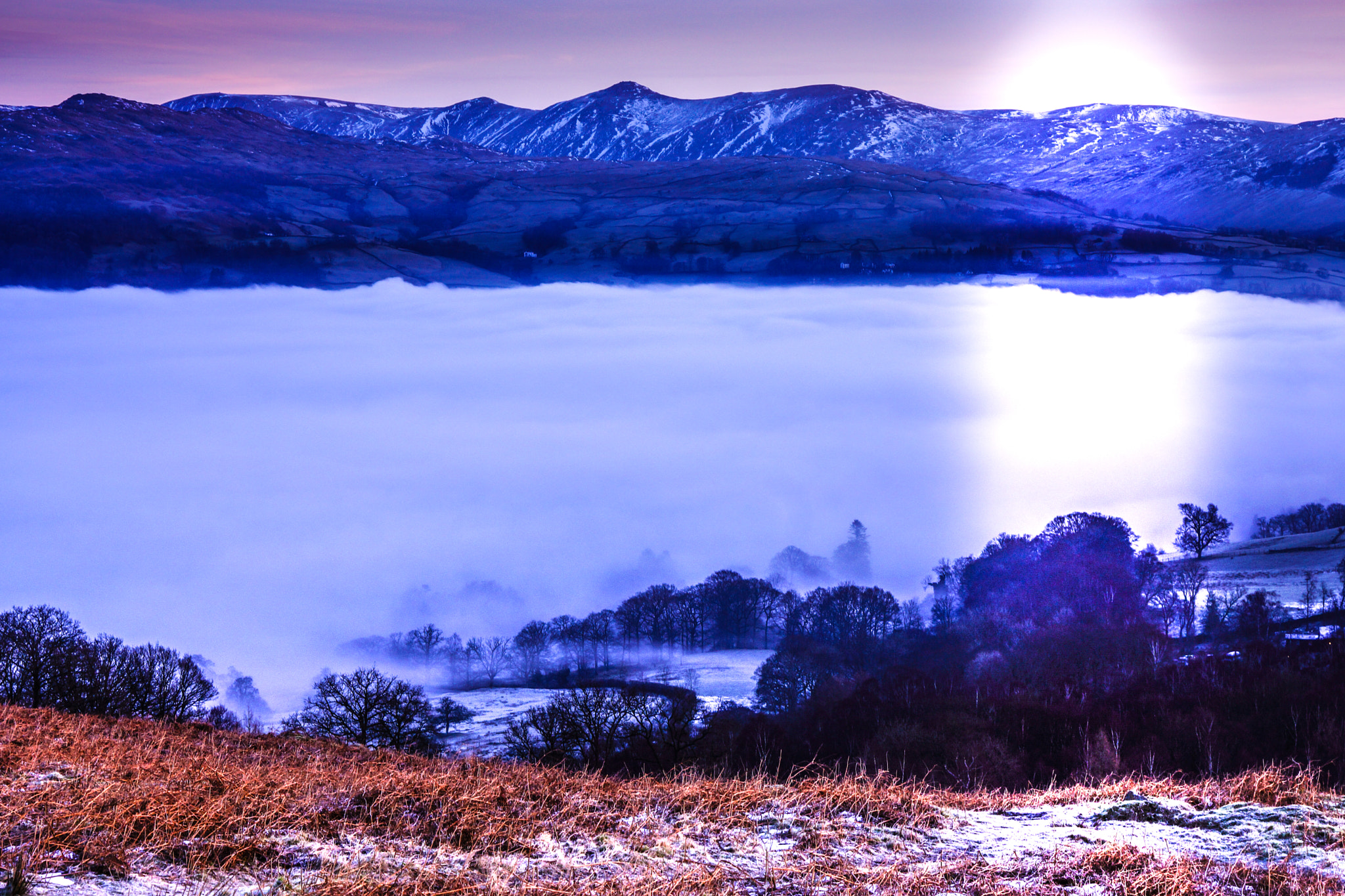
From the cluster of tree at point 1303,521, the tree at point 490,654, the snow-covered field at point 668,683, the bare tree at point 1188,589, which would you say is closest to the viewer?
the snow-covered field at point 668,683

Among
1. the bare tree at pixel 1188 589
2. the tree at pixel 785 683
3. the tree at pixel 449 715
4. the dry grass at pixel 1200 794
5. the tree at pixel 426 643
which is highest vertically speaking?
the dry grass at pixel 1200 794

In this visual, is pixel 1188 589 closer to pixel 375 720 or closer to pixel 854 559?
pixel 375 720

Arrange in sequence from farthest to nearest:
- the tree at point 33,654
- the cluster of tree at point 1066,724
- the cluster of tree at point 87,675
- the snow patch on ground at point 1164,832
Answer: the tree at point 33,654 < the cluster of tree at point 87,675 < the cluster of tree at point 1066,724 < the snow patch on ground at point 1164,832

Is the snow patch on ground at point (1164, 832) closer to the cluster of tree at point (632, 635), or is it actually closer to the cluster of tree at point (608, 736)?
the cluster of tree at point (608, 736)

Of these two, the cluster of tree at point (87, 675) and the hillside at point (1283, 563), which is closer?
the cluster of tree at point (87, 675)

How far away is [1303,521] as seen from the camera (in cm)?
14462

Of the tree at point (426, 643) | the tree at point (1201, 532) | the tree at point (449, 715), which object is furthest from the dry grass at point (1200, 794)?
the tree at point (426, 643)

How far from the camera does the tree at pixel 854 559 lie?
171375 millimetres

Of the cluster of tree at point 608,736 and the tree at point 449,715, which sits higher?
the cluster of tree at point 608,736

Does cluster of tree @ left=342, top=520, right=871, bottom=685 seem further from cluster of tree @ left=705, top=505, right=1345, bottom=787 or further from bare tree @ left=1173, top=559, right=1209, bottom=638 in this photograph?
bare tree @ left=1173, top=559, right=1209, bottom=638

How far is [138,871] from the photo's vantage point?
Result: 802cm

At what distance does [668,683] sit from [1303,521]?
361 ft

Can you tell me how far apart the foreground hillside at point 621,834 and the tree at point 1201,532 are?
113338mm

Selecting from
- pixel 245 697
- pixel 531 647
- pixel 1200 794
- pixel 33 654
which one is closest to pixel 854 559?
pixel 531 647
